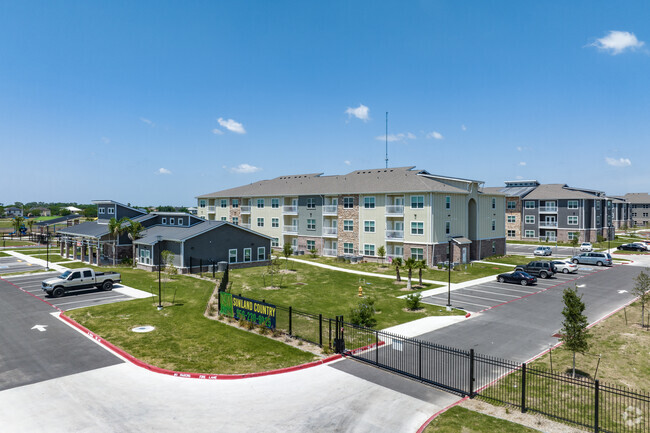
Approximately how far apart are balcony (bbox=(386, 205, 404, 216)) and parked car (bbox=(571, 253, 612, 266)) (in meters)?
25.9

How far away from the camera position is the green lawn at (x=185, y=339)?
18.6m

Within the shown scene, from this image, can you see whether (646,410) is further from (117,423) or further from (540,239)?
(540,239)

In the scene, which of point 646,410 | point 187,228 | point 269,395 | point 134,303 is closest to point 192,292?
point 134,303

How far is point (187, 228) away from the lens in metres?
49.0

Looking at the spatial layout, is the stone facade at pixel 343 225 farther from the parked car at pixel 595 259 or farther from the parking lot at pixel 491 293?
the parked car at pixel 595 259

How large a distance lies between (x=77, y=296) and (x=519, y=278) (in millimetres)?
40023

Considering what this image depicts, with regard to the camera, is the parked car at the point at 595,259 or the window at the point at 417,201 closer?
the window at the point at 417,201

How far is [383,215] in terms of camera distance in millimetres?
54000

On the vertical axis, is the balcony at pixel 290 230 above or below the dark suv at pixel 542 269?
above

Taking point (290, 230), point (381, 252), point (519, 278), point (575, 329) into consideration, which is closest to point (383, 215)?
point (381, 252)

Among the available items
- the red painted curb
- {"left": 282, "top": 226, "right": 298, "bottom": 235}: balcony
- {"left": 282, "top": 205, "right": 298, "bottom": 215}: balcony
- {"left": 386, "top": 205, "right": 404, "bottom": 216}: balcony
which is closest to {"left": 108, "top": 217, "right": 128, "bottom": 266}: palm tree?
{"left": 282, "top": 205, "right": 298, "bottom": 215}: balcony

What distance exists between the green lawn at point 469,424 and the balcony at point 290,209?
53188 millimetres

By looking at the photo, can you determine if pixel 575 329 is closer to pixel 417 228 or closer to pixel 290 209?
pixel 417 228

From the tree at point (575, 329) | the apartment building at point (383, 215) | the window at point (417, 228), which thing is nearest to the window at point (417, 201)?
the apartment building at point (383, 215)
